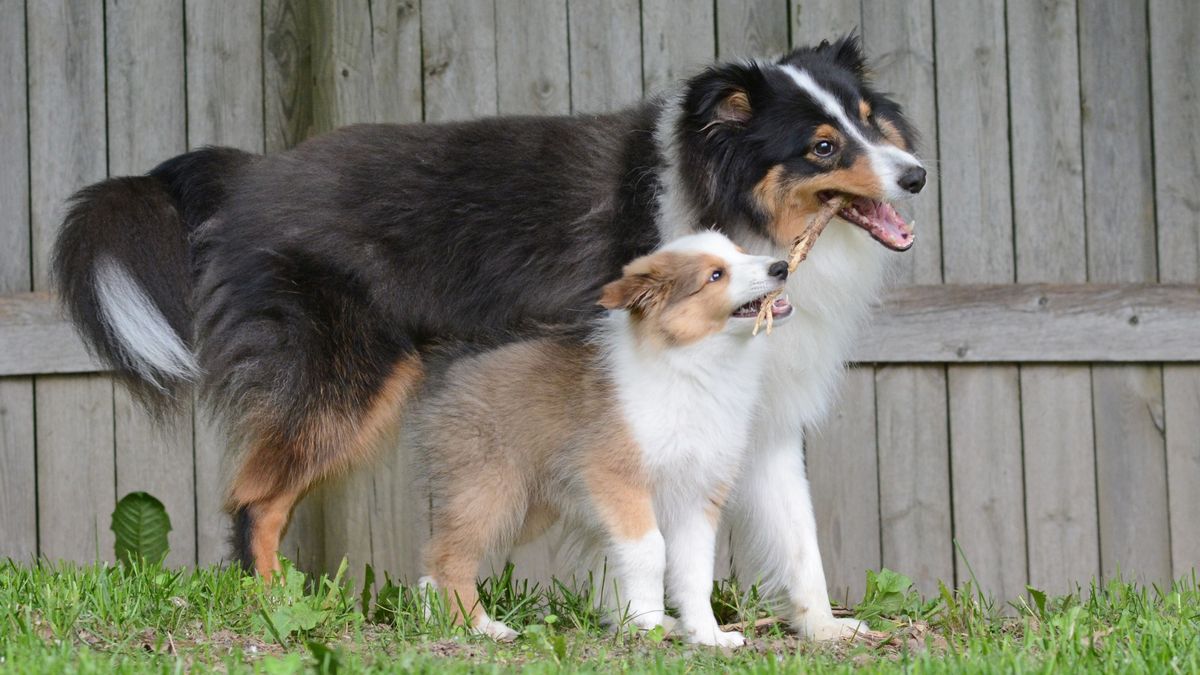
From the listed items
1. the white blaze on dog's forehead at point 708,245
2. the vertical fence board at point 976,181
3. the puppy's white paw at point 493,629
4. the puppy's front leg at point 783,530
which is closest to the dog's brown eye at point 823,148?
the white blaze on dog's forehead at point 708,245

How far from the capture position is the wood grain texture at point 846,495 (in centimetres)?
612

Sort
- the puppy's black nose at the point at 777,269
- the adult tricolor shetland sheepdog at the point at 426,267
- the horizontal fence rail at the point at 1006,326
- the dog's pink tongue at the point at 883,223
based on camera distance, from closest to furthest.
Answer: the puppy's black nose at the point at 777,269
the dog's pink tongue at the point at 883,223
the adult tricolor shetland sheepdog at the point at 426,267
the horizontal fence rail at the point at 1006,326

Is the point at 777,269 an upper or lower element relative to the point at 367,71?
lower

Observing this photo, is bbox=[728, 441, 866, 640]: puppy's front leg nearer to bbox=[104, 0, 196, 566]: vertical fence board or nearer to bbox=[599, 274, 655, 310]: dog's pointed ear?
bbox=[599, 274, 655, 310]: dog's pointed ear

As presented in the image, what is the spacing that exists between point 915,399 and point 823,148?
2.12m

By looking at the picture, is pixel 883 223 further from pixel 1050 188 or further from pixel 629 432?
pixel 1050 188

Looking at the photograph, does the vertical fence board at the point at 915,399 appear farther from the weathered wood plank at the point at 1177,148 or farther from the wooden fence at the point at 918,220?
the weathered wood plank at the point at 1177,148

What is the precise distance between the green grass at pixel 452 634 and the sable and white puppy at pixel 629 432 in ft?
0.65

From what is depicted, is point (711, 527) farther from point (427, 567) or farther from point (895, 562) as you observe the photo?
point (895, 562)

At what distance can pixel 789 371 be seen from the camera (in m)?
4.48

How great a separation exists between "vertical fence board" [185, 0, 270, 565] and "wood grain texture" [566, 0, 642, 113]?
4.46ft

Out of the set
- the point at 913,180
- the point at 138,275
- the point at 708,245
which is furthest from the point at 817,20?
the point at 138,275

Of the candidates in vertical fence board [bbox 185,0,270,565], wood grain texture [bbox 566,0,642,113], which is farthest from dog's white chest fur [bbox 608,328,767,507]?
vertical fence board [bbox 185,0,270,565]

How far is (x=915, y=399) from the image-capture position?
→ 6.09 meters
